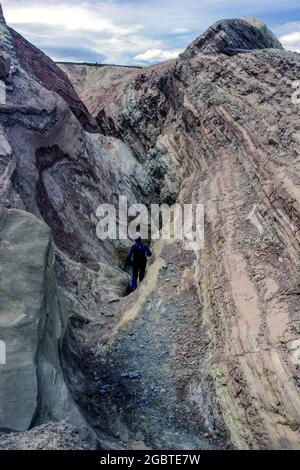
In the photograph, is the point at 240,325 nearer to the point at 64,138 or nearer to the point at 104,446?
the point at 104,446

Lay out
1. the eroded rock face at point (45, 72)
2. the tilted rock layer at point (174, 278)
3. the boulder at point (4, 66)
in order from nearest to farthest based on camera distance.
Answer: the tilted rock layer at point (174, 278) < the boulder at point (4, 66) < the eroded rock face at point (45, 72)

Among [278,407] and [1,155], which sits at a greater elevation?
[1,155]

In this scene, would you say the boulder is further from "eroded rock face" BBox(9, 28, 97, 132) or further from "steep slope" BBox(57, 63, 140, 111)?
"steep slope" BBox(57, 63, 140, 111)

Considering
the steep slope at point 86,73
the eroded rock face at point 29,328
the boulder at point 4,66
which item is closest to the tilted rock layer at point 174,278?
the eroded rock face at point 29,328
